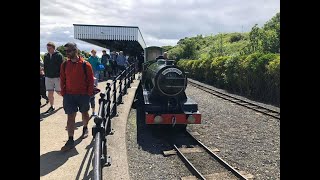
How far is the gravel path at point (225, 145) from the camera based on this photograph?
5.80 m

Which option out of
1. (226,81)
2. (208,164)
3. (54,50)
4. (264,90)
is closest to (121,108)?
(54,50)

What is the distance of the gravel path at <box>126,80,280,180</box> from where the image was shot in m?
5.80

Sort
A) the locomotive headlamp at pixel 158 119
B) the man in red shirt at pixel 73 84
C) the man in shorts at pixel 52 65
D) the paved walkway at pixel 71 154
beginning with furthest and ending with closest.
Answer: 1. the locomotive headlamp at pixel 158 119
2. the man in shorts at pixel 52 65
3. the man in red shirt at pixel 73 84
4. the paved walkway at pixel 71 154

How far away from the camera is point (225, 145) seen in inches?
293

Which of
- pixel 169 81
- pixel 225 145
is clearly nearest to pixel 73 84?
pixel 169 81

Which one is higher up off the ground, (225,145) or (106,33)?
(106,33)

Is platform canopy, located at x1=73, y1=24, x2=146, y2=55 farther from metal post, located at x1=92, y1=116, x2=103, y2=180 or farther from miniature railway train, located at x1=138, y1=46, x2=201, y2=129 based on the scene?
metal post, located at x1=92, y1=116, x2=103, y2=180

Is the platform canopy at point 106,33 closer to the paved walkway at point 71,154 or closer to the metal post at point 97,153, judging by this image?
the paved walkway at point 71,154

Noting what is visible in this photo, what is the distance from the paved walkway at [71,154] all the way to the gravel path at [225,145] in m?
0.45

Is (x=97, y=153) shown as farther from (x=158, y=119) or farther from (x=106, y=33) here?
(x=106, y=33)

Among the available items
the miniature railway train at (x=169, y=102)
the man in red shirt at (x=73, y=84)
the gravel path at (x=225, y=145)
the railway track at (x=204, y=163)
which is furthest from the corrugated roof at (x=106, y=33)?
the man in red shirt at (x=73, y=84)

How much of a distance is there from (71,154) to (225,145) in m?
3.84

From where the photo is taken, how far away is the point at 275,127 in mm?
9086
